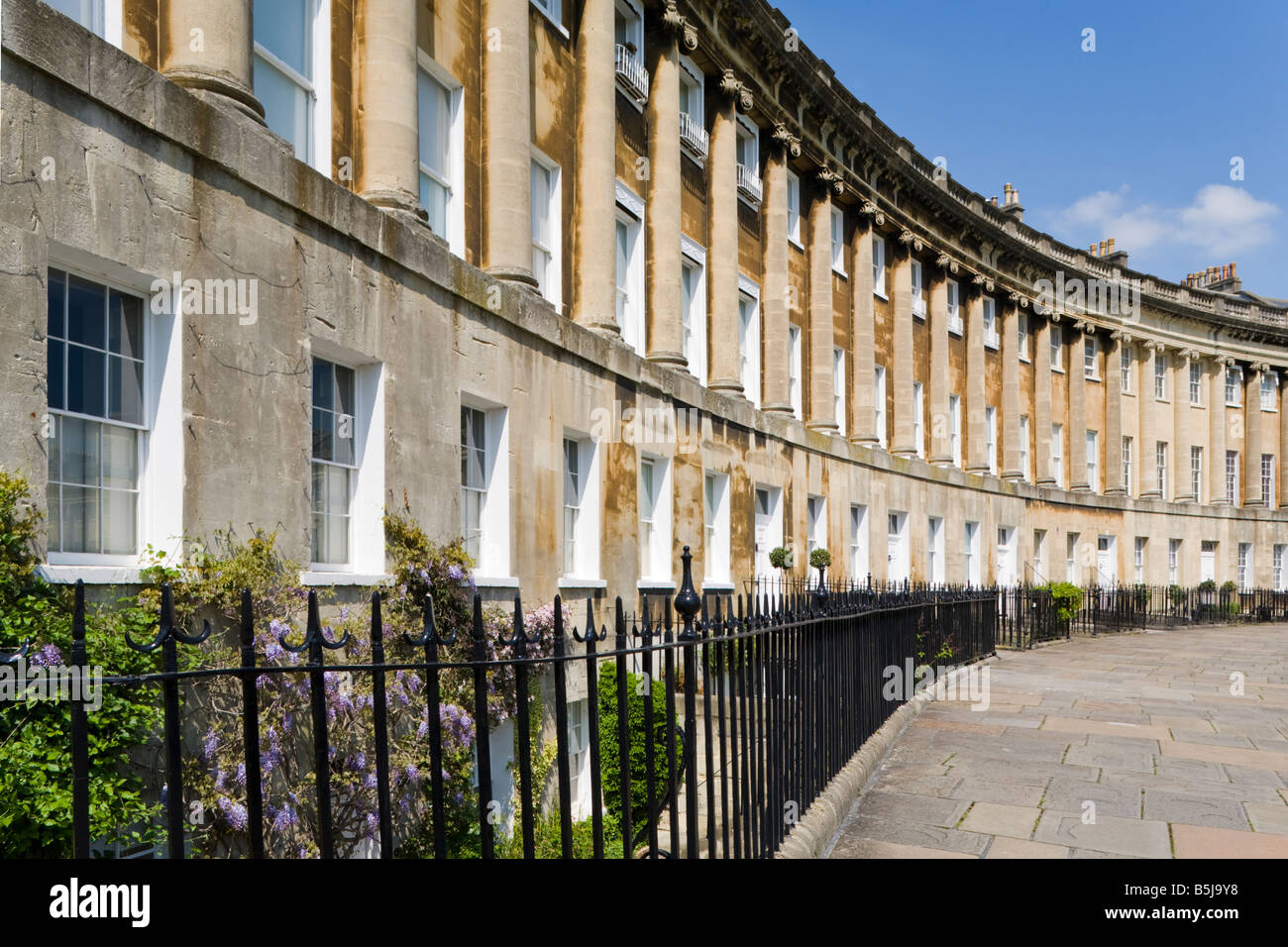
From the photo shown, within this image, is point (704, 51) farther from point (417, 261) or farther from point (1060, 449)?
point (1060, 449)

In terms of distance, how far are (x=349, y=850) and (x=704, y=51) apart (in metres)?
15.1

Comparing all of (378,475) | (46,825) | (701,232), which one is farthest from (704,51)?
(46,825)

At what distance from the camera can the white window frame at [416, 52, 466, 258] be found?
36.4 feet

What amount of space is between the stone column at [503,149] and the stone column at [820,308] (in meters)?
12.4

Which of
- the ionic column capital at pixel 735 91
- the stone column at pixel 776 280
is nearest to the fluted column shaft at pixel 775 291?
the stone column at pixel 776 280

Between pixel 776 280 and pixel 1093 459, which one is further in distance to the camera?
pixel 1093 459

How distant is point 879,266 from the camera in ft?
88.3

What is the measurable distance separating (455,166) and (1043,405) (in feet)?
91.9

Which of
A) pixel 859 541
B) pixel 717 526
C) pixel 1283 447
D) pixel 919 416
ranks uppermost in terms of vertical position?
pixel 919 416

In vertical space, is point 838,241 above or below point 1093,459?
above

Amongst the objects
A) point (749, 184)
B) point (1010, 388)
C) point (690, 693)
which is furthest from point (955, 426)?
point (690, 693)

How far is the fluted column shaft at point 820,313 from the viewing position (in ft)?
74.9

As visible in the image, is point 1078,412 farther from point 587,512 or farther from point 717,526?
point 587,512

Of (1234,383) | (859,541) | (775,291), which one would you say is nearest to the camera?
(775,291)
